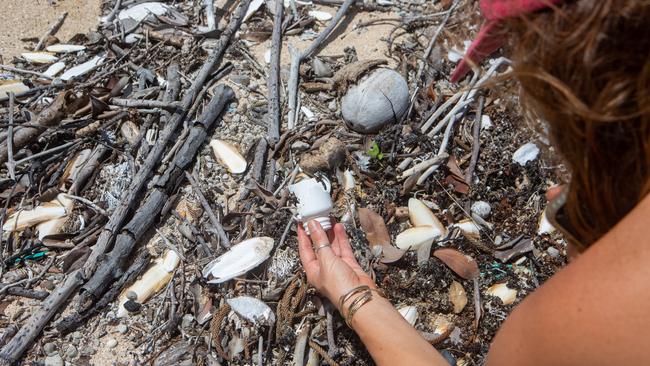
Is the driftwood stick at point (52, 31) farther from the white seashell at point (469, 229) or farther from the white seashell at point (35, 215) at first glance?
the white seashell at point (469, 229)

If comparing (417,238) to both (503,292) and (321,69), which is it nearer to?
(503,292)

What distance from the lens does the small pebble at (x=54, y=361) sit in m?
1.94

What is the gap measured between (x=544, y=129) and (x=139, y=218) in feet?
4.88

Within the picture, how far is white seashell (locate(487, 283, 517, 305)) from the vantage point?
6.58 ft

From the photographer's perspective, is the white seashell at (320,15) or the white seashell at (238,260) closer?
the white seashell at (238,260)

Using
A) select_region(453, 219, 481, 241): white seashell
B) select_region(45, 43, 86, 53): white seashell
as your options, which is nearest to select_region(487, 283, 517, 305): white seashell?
select_region(453, 219, 481, 241): white seashell

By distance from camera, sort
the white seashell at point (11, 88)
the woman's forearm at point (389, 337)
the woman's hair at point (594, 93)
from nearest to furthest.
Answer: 1. the woman's hair at point (594, 93)
2. the woman's forearm at point (389, 337)
3. the white seashell at point (11, 88)

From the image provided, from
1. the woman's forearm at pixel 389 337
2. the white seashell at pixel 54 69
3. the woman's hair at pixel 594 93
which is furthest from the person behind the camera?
the white seashell at pixel 54 69

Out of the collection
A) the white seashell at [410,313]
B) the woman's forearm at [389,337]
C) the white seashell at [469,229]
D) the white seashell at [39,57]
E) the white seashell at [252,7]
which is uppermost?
the white seashell at [252,7]

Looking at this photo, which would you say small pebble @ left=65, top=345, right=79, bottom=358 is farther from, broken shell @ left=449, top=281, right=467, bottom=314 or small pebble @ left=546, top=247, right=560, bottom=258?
small pebble @ left=546, top=247, right=560, bottom=258

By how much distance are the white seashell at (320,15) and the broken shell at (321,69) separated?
35 centimetres

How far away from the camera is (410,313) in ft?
6.47

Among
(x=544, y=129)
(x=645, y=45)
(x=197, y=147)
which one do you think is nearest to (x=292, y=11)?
(x=197, y=147)

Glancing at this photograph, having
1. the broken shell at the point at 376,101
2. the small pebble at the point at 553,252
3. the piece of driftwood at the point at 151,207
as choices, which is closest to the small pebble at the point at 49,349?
the piece of driftwood at the point at 151,207
